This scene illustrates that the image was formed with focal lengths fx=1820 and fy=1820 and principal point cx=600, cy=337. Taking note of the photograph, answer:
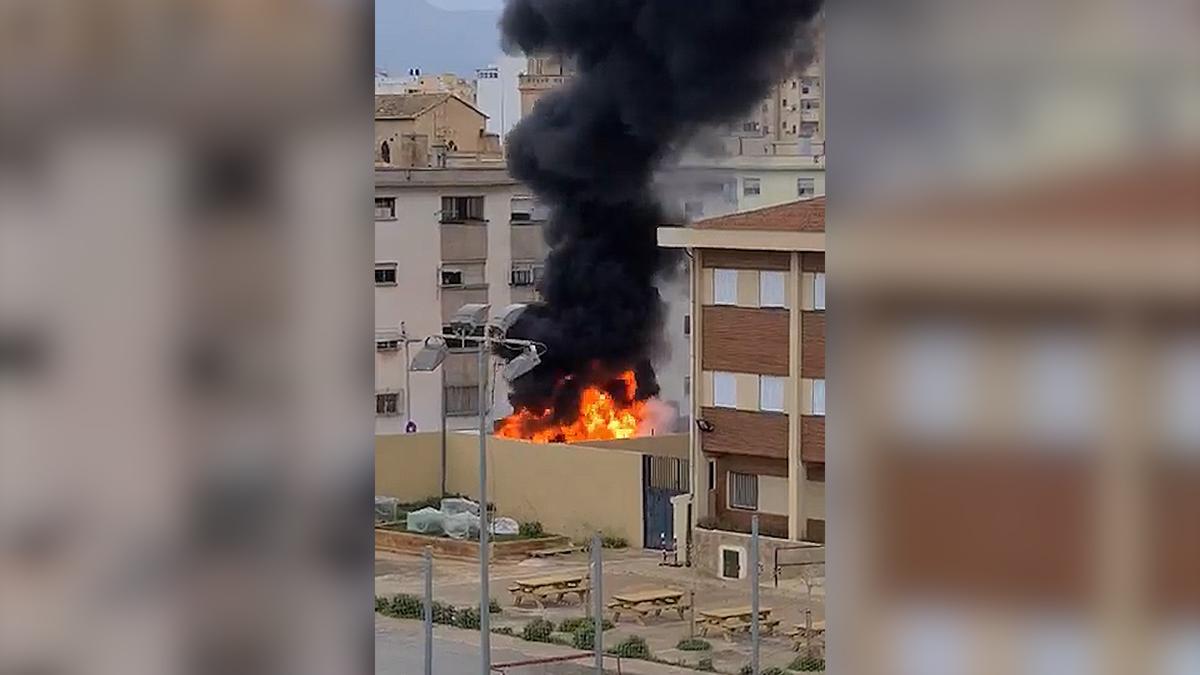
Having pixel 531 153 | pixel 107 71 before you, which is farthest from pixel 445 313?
pixel 107 71

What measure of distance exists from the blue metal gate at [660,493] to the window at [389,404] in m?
3.42

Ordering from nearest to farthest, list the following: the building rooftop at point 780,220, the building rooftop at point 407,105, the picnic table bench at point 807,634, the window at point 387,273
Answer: the picnic table bench at point 807,634
the building rooftop at point 780,220
the window at point 387,273
the building rooftop at point 407,105

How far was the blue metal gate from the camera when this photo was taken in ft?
29.2

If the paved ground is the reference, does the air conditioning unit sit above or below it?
above

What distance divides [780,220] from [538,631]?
85.6 inches

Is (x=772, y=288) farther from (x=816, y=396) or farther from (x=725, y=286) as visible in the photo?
(x=816, y=396)

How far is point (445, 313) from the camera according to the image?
12.2 meters

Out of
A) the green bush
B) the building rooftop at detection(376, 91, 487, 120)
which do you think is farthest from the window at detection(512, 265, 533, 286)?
the green bush

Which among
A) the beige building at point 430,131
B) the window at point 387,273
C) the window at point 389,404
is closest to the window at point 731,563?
the window at point 389,404

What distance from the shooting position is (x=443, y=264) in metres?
12.3

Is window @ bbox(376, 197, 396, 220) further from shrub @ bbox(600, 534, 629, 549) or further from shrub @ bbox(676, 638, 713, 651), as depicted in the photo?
shrub @ bbox(676, 638, 713, 651)

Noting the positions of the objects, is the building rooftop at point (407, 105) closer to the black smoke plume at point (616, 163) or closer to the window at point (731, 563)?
the black smoke plume at point (616, 163)

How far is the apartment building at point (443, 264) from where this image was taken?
472 inches

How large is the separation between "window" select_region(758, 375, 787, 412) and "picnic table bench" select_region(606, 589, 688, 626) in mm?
1115
